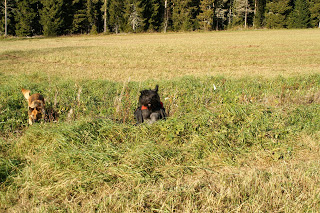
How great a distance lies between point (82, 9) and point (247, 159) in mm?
53053

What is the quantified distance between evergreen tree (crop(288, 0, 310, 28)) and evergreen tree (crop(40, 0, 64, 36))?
44.0 metres

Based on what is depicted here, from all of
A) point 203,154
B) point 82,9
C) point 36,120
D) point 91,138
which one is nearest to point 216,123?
point 203,154

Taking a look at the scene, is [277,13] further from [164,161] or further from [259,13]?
[164,161]

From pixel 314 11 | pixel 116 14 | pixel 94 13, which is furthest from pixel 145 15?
pixel 314 11

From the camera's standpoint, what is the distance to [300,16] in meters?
52.3

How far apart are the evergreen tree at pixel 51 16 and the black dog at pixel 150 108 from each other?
148ft

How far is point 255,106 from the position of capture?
5.06 m

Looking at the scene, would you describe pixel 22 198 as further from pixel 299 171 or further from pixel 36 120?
pixel 299 171

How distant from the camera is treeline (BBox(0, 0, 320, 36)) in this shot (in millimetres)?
44562

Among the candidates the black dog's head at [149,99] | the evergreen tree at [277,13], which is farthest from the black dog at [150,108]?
the evergreen tree at [277,13]

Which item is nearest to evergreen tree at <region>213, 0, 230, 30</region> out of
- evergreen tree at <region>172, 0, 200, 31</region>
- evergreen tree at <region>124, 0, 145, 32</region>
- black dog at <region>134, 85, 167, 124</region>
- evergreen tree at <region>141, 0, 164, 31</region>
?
evergreen tree at <region>172, 0, 200, 31</region>

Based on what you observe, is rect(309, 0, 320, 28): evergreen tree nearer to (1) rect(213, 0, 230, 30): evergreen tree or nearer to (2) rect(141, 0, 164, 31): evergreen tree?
(1) rect(213, 0, 230, 30): evergreen tree

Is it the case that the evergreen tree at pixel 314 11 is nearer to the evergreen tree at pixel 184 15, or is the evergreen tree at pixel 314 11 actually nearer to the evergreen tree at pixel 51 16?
the evergreen tree at pixel 184 15

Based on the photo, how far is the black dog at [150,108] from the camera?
4.86m
